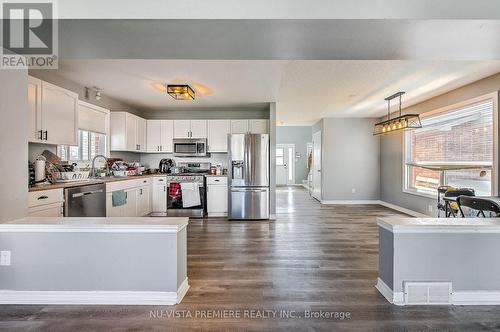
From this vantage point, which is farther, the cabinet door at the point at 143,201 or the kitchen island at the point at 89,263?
the cabinet door at the point at 143,201

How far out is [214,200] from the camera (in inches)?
199

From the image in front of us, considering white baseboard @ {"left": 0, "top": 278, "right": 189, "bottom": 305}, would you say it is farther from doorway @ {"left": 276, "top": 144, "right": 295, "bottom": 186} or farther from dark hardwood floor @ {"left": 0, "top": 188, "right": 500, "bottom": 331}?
doorway @ {"left": 276, "top": 144, "right": 295, "bottom": 186}

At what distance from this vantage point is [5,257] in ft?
6.23

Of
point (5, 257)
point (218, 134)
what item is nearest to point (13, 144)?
point (5, 257)

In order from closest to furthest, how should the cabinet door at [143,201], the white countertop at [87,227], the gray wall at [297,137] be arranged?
the white countertop at [87,227] → the cabinet door at [143,201] → the gray wall at [297,137]

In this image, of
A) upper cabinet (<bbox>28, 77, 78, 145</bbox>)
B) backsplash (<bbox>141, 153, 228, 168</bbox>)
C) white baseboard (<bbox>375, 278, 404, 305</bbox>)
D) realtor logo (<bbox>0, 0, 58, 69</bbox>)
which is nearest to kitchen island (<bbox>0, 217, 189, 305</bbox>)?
realtor logo (<bbox>0, 0, 58, 69</bbox>)

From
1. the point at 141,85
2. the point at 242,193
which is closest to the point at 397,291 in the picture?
the point at 242,193

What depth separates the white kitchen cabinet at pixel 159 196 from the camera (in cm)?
494

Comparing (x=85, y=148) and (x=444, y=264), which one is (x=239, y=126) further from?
(x=444, y=264)

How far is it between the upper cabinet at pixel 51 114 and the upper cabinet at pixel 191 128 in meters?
2.09

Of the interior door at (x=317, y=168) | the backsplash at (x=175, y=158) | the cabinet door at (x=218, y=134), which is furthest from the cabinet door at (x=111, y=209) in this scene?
the interior door at (x=317, y=168)

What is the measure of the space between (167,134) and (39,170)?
2.79m

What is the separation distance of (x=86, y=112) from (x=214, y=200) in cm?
271

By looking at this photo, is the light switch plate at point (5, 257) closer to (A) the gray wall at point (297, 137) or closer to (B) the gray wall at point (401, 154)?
(B) the gray wall at point (401, 154)
